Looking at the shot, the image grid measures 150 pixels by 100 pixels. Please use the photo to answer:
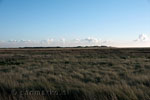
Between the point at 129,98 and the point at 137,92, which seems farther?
the point at 137,92

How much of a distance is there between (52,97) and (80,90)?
1163mm

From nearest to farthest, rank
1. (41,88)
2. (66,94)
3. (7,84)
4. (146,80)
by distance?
(66,94), (41,88), (7,84), (146,80)

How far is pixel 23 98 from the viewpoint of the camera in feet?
15.6

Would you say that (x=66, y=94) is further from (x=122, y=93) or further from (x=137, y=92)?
(x=137, y=92)

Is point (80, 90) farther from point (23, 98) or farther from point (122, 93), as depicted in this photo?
point (23, 98)

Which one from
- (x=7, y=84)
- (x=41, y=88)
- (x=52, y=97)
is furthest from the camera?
(x=7, y=84)

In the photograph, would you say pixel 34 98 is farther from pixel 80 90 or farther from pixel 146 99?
pixel 146 99

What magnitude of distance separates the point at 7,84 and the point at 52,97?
2.73 m

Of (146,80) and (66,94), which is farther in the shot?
(146,80)

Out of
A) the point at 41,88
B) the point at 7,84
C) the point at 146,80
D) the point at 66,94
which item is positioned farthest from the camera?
the point at 146,80

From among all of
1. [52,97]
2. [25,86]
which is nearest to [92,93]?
[52,97]

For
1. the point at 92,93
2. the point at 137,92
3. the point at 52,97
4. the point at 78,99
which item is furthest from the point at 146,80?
the point at 52,97

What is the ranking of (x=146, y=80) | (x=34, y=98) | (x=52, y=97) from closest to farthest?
(x=34, y=98)
(x=52, y=97)
(x=146, y=80)

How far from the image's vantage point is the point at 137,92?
5129mm
